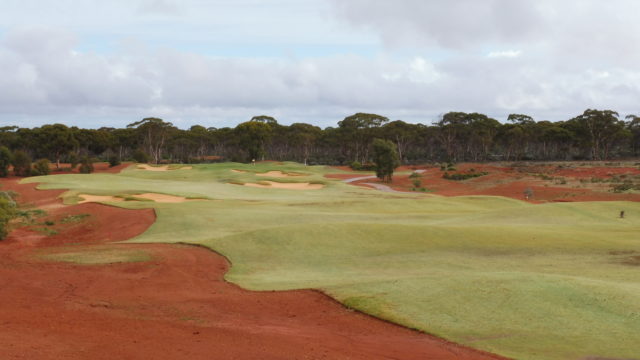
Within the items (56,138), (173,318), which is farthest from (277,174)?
(173,318)

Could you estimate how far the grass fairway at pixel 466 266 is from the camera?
1245 centimetres

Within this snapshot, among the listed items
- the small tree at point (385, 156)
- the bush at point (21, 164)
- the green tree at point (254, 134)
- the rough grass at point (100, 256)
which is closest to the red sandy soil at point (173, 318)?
the rough grass at point (100, 256)

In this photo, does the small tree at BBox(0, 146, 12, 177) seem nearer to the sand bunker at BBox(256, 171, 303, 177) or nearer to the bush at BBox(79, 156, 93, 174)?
the bush at BBox(79, 156, 93, 174)

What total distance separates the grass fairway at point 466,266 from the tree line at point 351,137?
67.6m

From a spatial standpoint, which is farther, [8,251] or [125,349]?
[8,251]

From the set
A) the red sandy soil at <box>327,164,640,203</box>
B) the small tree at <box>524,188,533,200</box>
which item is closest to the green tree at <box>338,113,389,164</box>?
the red sandy soil at <box>327,164,640,203</box>

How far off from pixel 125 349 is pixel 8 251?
18.9 metres

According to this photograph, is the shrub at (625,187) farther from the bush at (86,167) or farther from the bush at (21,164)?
the bush at (21,164)

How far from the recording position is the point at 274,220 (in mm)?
31656

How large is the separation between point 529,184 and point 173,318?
60.1m

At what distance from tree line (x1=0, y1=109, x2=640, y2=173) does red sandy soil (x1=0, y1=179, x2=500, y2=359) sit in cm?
7982

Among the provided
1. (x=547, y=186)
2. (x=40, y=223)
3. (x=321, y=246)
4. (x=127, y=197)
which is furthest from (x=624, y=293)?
(x=547, y=186)

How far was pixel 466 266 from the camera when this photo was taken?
19734 millimetres

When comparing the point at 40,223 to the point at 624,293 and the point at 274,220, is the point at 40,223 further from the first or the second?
the point at 624,293
